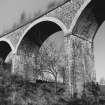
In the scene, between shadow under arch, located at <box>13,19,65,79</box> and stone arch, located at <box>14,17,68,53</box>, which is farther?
shadow under arch, located at <box>13,19,65,79</box>

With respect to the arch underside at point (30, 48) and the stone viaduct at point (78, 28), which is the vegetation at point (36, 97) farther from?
the arch underside at point (30, 48)

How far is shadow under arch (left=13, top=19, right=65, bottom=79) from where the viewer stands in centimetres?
1707

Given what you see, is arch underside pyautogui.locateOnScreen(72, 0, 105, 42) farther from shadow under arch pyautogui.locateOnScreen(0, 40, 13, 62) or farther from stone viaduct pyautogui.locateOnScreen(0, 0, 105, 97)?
shadow under arch pyautogui.locateOnScreen(0, 40, 13, 62)

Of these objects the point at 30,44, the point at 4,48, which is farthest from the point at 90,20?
the point at 4,48

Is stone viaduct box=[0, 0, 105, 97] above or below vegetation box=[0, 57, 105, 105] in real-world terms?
above

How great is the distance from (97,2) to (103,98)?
6.34m

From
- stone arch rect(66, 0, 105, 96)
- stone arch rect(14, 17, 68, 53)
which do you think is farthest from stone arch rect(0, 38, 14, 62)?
stone arch rect(66, 0, 105, 96)

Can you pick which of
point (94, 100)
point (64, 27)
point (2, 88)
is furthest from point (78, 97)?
point (2, 88)

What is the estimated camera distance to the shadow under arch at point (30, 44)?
17067mm

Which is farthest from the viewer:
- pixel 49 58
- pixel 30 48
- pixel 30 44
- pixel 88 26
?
pixel 49 58

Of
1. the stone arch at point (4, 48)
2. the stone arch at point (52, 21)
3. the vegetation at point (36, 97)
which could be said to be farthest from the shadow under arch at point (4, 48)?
the vegetation at point (36, 97)

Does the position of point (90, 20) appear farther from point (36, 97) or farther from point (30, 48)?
point (30, 48)

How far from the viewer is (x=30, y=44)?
19188 mm

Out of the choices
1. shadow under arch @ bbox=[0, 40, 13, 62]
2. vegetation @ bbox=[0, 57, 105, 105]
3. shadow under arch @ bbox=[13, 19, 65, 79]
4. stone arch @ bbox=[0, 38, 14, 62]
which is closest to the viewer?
vegetation @ bbox=[0, 57, 105, 105]
